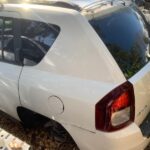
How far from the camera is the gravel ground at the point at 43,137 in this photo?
3953 mm

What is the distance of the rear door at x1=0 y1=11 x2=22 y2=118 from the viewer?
3.52 meters

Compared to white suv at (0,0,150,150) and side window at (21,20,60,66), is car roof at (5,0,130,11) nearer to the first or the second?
white suv at (0,0,150,150)

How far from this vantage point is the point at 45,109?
10.7ft

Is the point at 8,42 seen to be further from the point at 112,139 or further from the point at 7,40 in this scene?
the point at 112,139

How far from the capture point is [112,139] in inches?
115

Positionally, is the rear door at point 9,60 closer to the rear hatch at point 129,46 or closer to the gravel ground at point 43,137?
the gravel ground at point 43,137

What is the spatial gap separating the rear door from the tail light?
3.45ft

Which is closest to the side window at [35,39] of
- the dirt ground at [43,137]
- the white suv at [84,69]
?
the white suv at [84,69]

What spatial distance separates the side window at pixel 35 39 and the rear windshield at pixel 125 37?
0.43m

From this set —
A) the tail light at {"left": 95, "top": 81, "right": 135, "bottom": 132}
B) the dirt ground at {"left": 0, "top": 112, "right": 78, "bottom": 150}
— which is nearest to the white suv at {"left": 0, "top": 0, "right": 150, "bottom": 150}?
the tail light at {"left": 95, "top": 81, "right": 135, "bottom": 132}

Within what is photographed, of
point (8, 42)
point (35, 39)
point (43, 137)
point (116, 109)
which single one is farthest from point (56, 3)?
point (43, 137)

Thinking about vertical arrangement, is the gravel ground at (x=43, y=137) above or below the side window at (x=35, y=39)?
below

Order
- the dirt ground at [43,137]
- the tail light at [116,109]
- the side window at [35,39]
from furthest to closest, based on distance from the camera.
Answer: the dirt ground at [43,137]
the side window at [35,39]
the tail light at [116,109]

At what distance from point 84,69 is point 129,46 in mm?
588
